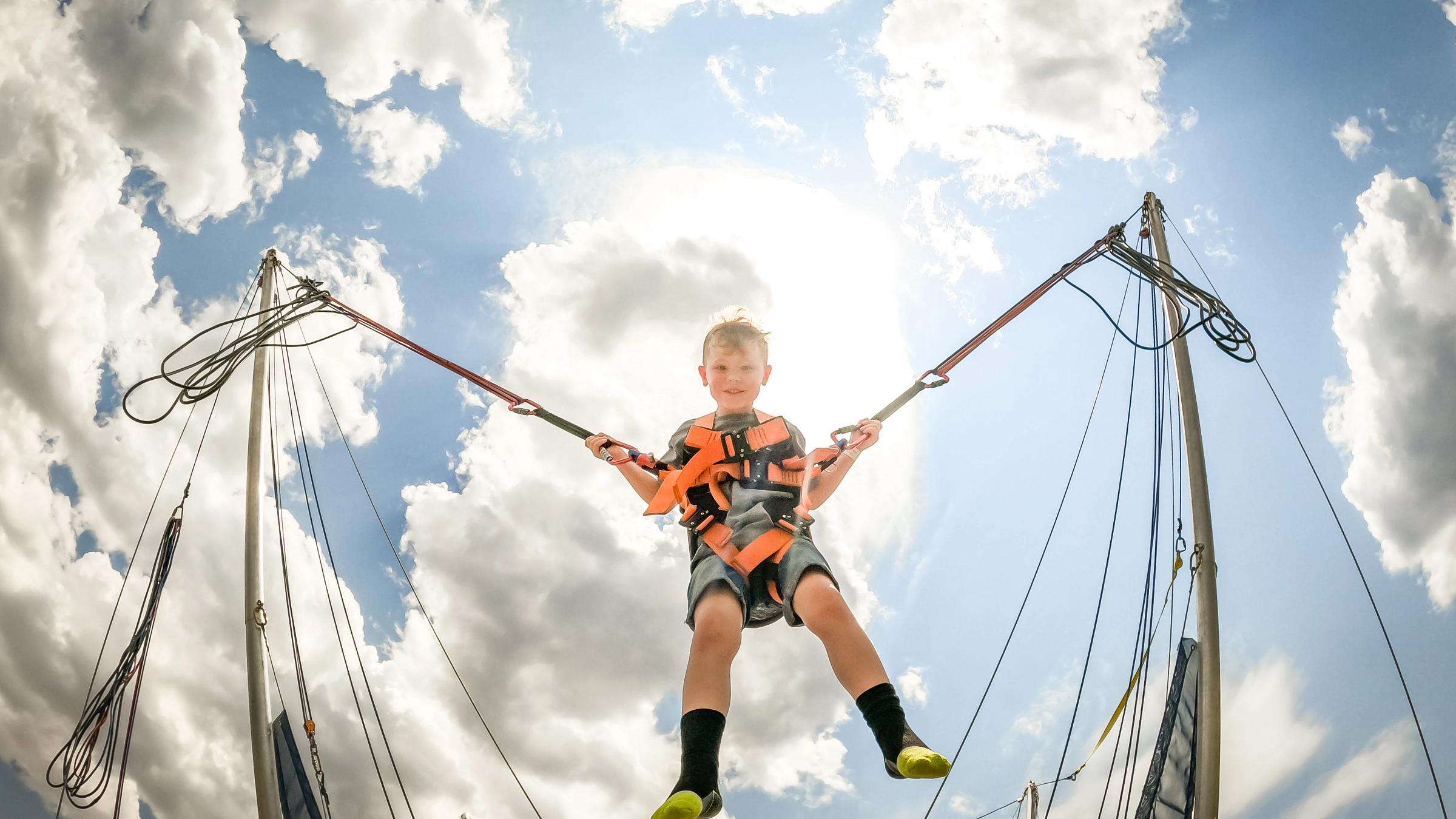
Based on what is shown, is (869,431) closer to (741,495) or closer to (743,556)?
(741,495)

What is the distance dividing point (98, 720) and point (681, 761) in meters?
5.84

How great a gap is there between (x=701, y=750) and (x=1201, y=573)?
14.3ft

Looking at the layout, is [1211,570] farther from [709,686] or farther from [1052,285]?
[709,686]

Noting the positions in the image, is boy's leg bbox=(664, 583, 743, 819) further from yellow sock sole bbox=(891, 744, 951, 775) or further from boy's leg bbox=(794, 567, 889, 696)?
yellow sock sole bbox=(891, 744, 951, 775)

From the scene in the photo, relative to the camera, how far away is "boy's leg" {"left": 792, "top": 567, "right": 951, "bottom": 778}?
283 cm

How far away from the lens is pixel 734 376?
13.3 feet

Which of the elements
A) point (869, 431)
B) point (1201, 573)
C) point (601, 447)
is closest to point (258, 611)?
point (601, 447)

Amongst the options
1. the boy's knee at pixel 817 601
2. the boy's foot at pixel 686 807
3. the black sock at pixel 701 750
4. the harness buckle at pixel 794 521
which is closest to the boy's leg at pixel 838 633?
the boy's knee at pixel 817 601

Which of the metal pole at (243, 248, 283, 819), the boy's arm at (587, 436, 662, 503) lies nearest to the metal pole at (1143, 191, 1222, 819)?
the boy's arm at (587, 436, 662, 503)

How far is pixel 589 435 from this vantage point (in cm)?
422

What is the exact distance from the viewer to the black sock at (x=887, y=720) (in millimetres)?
2977

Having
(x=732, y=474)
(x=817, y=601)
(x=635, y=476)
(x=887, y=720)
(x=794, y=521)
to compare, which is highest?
(x=635, y=476)

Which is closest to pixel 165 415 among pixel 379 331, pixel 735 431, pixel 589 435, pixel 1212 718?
pixel 379 331

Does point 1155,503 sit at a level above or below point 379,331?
above
